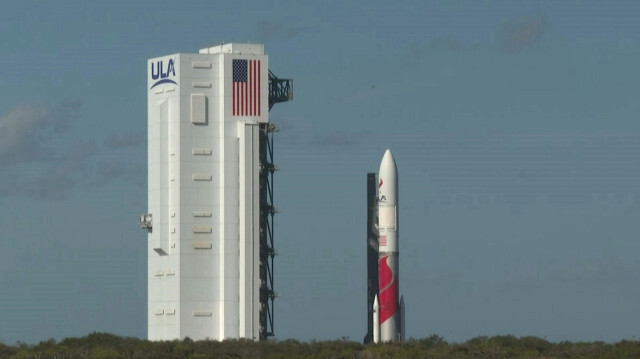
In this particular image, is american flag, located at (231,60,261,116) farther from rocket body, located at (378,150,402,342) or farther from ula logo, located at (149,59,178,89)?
rocket body, located at (378,150,402,342)

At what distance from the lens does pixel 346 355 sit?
298 feet

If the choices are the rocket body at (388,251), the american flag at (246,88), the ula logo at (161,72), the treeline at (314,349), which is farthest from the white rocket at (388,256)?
the ula logo at (161,72)

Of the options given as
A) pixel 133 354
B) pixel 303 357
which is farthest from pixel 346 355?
pixel 133 354

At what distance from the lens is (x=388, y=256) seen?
99938mm

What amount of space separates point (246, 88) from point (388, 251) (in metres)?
9.07

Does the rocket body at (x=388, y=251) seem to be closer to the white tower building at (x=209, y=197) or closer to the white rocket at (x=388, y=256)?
the white rocket at (x=388, y=256)

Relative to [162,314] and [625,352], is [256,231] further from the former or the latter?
[625,352]

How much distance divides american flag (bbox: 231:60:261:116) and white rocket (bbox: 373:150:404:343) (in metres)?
6.09

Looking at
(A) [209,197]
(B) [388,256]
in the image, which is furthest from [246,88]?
(B) [388,256]

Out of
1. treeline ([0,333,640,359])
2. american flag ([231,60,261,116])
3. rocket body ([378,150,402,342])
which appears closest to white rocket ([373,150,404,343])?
rocket body ([378,150,402,342])

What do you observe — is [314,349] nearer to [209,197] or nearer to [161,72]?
[209,197]

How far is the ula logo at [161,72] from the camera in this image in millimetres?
99062

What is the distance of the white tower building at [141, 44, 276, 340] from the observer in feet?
324

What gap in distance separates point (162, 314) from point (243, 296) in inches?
141
